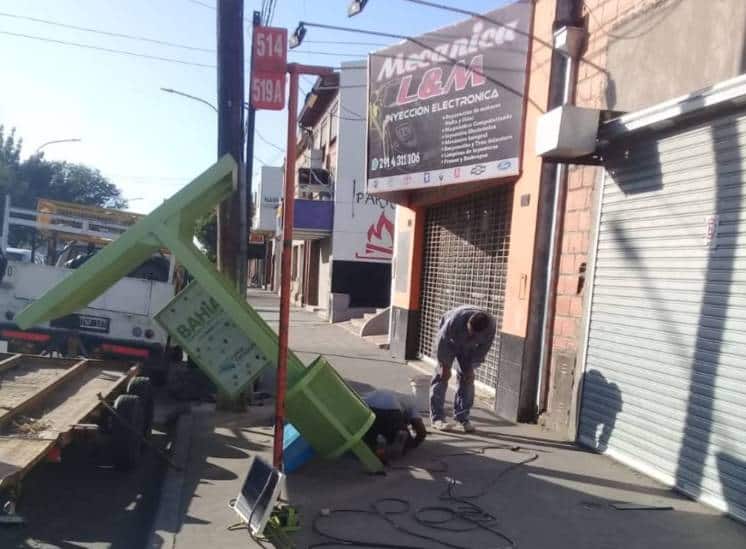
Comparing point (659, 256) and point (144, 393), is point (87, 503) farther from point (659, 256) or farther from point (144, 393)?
point (659, 256)

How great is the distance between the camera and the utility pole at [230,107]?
7.71 meters

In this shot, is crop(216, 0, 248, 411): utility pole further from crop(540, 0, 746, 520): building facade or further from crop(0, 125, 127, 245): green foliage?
crop(0, 125, 127, 245): green foliage

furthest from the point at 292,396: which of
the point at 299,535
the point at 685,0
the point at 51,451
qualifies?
the point at 685,0

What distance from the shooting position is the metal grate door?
948cm

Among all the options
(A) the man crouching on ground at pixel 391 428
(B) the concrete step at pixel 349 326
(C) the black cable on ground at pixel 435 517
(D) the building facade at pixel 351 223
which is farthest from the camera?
(D) the building facade at pixel 351 223

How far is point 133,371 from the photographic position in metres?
6.95

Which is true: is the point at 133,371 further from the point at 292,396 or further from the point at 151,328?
the point at 292,396

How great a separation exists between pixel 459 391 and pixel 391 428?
4.96 ft

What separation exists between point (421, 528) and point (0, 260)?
728cm

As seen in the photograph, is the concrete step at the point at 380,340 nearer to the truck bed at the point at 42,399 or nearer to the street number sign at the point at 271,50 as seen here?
the truck bed at the point at 42,399

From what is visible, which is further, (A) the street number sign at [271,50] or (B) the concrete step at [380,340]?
(B) the concrete step at [380,340]

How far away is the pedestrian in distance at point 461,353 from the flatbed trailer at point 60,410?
301cm

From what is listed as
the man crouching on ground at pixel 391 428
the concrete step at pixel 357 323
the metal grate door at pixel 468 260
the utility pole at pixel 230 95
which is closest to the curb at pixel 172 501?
the man crouching on ground at pixel 391 428

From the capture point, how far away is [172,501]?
5152 mm
